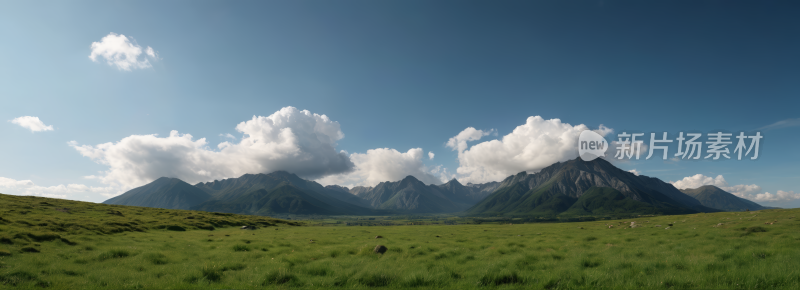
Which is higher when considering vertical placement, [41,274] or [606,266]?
[606,266]

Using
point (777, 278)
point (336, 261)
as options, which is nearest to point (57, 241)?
point (336, 261)

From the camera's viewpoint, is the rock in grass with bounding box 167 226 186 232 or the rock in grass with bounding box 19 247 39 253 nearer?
the rock in grass with bounding box 19 247 39 253

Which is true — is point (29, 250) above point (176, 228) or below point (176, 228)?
above

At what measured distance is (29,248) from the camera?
21.1 metres

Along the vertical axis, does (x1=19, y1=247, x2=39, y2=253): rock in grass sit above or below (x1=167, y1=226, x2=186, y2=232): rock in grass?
above

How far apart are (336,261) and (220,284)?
22.3 ft

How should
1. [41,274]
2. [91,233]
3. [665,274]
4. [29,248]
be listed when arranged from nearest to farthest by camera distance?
[665,274], [41,274], [29,248], [91,233]

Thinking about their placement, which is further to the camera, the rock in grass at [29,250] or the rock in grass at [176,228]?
the rock in grass at [176,228]

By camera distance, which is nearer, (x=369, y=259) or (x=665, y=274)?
(x=665, y=274)

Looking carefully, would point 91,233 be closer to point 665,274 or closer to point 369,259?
point 369,259

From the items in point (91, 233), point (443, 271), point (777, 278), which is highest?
point (777, 278)

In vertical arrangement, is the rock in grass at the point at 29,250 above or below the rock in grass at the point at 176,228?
above

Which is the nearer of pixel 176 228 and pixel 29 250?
pixel 29 250

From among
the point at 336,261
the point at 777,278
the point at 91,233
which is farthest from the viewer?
the point at 91,233
